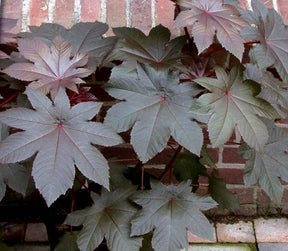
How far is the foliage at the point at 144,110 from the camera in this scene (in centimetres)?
122

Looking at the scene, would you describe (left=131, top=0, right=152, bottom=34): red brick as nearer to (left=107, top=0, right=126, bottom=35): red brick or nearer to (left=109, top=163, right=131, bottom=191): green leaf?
(left=107, top=0, right=126, bottom=35): red brick

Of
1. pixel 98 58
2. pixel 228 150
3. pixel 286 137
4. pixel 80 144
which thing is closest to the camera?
pixel 80 144

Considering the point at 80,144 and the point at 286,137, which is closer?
the point at 80,144

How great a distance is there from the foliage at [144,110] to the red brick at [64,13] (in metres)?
0.23

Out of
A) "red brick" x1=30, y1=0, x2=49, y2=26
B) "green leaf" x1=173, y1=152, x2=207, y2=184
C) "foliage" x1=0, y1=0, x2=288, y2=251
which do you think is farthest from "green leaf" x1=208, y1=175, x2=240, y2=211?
"red brick" x1=30, y1=0, x2=49, y2=26

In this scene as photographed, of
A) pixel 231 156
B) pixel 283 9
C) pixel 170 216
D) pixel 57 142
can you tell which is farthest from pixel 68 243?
pixel 283 9

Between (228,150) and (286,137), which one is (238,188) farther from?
(286,137)

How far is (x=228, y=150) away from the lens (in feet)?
6.70

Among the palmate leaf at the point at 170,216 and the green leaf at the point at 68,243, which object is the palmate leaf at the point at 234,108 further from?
the green leaf at the point at 68,243

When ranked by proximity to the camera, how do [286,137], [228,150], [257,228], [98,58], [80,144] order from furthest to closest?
[257,228], [228,150], [286,137], [98,58], [80,144]

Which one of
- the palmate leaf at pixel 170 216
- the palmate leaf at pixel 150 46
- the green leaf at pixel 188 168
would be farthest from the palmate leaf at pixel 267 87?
the green leaf at pixel 188 168

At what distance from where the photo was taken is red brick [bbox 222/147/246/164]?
2039 millimetres

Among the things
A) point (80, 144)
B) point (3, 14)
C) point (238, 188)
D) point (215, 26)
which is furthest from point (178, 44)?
point (238, 188)

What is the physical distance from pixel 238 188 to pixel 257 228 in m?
0.21
